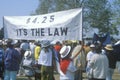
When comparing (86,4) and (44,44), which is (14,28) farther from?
(86,4)

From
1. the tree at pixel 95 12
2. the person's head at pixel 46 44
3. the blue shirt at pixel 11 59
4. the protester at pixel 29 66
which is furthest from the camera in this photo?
the tree at pixel 95 12

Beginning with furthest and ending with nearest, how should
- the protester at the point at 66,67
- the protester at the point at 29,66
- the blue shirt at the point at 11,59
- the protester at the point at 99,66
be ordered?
1. the protester at the point at 29,66
2. the blue shirt at the point at 11,59
3. the protester at the point at 99,66
4. the protester at the point at 66,67

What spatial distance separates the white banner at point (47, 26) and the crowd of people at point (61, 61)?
403mm

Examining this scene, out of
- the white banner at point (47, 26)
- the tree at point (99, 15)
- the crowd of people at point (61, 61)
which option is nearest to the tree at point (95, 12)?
the tree at point (99, 15)

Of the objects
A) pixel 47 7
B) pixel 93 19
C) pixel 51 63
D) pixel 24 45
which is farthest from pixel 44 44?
pixel 47 7

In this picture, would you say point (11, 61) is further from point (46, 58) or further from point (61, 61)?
point (61, 61)

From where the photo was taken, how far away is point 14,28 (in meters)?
15.2

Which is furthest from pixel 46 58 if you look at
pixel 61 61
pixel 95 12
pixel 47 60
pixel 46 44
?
pixel 95 12

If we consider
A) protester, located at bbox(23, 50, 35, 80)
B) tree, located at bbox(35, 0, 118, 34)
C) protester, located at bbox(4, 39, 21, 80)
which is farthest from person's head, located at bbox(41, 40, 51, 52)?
tree, located at bbox(35, 0, 118, 34)

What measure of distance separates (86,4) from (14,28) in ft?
150

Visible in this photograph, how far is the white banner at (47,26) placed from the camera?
44.5ft

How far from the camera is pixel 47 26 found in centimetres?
1424

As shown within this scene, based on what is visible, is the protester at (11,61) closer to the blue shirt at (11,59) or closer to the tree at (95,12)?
the blue shirt at (11,59)

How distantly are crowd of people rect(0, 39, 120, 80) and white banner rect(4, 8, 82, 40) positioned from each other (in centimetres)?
40
